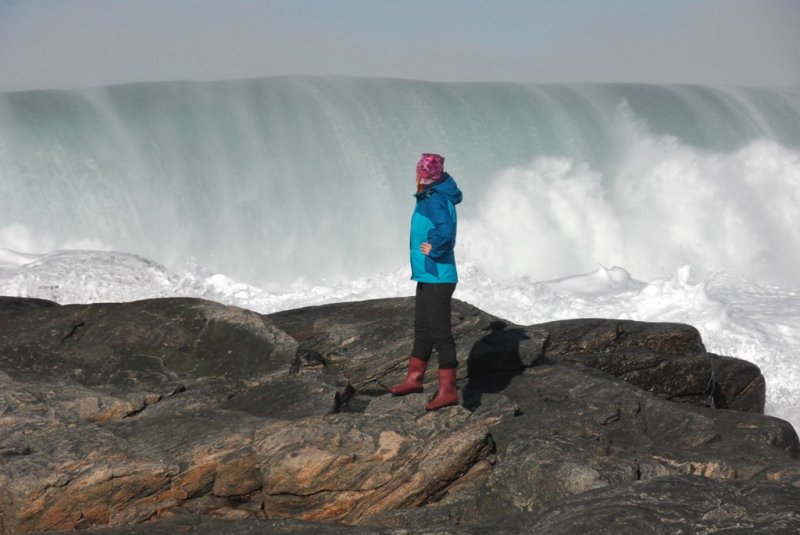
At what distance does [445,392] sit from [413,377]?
43 centimetres

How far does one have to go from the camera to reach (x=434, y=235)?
7641mm

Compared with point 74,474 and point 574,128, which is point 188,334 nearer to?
point 74,474

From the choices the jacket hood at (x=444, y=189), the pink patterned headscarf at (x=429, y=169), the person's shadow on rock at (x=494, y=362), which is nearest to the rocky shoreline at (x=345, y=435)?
the person's shadow on rock at (x=494, y=362)

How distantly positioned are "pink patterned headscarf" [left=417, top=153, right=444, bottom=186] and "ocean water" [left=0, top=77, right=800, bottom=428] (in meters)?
13.2

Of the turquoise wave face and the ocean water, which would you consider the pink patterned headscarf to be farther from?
the turquoise wave face

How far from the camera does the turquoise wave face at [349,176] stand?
23.3 metres

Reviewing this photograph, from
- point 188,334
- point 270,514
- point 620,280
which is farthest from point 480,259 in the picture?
point 270,514

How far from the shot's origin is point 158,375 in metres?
9.05

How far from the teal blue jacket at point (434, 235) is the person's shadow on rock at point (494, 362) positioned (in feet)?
6.15

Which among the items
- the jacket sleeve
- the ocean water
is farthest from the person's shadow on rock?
the ocean water

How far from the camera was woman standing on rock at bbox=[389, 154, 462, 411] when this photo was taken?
768 cm

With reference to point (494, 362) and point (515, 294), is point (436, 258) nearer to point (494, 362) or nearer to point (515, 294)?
point (494, 362)

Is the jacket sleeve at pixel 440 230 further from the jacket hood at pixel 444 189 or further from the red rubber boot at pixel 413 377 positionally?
the red rubber boot at pixel 413 377

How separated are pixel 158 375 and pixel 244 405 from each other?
900 millimetres
